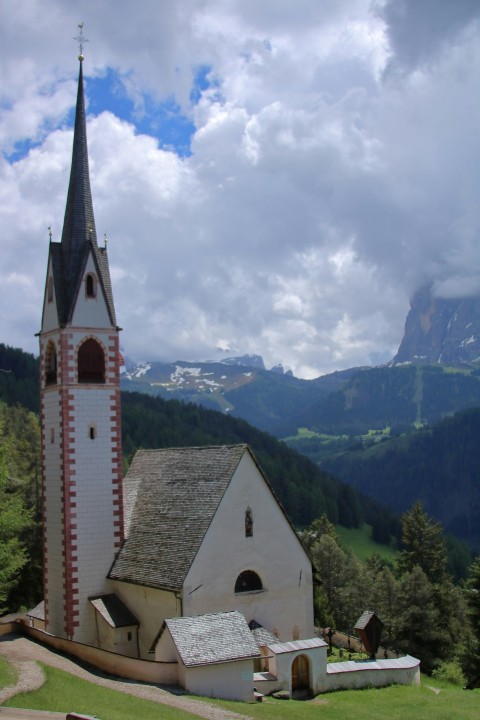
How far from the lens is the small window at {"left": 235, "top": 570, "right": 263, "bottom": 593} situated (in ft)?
118

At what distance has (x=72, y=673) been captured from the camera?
1196 inches

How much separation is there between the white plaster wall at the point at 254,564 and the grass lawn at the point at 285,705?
5400 millimetres

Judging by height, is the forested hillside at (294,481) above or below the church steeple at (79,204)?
below

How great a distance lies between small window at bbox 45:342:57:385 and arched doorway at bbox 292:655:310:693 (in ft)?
58.6

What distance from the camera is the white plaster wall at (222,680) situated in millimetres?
29328

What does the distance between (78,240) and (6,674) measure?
21.7 meters

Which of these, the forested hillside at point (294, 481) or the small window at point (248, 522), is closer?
the small window at point (248, 522)

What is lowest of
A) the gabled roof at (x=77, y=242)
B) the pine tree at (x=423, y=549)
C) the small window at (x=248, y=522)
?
the pine tree at (x=423, y=549)

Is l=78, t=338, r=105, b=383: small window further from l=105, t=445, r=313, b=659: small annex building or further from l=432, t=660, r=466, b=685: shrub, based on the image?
l=432, t=660, r=466, b=685: shrub

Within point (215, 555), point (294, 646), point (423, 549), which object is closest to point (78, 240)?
point (215, 555)

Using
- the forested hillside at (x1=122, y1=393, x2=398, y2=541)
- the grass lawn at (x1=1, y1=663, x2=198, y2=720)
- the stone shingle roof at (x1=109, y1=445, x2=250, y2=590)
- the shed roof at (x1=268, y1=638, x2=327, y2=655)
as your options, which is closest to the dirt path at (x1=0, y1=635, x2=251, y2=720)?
the grass lawn at (x1=1, y1=663, x2=198, y2=720)

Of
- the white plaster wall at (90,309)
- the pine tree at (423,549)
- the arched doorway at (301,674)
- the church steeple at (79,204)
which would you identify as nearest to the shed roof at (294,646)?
the arched doorway at (301,674)

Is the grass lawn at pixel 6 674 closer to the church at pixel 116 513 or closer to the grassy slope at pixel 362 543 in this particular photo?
the church at pixel 116 513

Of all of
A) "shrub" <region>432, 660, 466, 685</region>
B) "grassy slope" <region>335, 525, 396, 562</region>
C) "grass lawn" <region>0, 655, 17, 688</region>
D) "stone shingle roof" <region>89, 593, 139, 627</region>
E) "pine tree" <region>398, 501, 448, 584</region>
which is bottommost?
"grassy slope" <region>335, 525, 396, 562</region>
